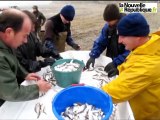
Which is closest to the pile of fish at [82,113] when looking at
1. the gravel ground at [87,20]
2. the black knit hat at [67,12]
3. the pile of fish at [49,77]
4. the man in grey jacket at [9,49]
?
the man in grey jacket at [9,49]

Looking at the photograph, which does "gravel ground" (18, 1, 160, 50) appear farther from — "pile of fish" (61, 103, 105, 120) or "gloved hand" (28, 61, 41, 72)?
"pile of fish" (61, 103, 105, 120)

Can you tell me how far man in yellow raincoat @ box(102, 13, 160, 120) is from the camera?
5.10 ft

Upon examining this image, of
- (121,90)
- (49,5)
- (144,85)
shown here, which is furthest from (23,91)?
(49,5)

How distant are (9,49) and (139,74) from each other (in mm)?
913

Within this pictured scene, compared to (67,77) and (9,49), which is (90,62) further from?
(9,49)

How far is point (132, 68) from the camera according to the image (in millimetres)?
1593

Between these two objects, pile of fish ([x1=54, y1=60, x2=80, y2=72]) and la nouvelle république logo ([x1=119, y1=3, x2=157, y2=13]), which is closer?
pile of fish ([x1=54, y1=60, x2=80, y2=72])

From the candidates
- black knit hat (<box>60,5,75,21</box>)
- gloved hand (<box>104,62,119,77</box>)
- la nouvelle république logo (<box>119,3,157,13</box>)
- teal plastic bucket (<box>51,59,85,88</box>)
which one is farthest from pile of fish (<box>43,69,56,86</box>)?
la nouvelle république logo (<box>119,3,157,13</box>)

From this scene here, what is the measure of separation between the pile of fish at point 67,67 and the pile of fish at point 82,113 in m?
0.51

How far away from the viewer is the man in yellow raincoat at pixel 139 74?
155 cm

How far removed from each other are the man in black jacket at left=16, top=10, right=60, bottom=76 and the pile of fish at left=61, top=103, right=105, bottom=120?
0.97m

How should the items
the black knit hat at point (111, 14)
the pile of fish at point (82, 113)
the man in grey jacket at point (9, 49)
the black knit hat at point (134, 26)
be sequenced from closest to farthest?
the pile of fish at point (82, 113)
the man in grey jacket at point (9, 49)
the black knit hat at point (134, 26)
the black knit hat at point (111, 14)

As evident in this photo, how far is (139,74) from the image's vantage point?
1536 mm

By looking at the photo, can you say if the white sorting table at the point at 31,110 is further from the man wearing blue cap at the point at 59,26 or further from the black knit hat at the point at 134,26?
the man wearing blue cap at the point at 59,26
